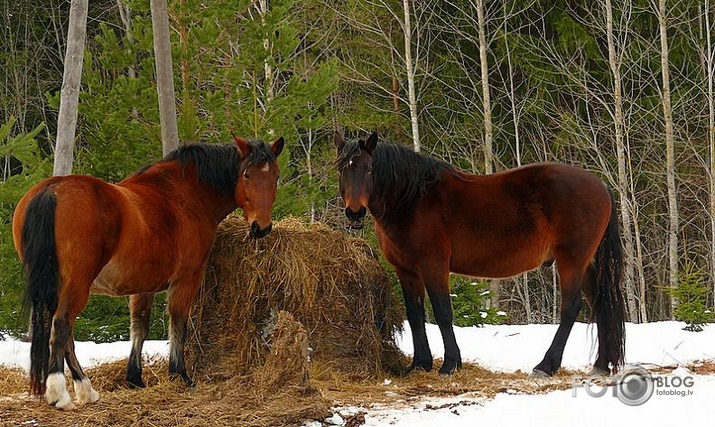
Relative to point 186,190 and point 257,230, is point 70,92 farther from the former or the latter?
point 257,230

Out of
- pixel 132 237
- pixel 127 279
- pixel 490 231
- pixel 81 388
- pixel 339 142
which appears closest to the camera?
pixel 81 388

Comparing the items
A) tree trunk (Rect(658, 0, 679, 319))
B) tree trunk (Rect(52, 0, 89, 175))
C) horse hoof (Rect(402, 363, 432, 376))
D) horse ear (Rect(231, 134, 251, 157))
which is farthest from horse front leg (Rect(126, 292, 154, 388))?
tree trunk (Rect(658, 0, 679, 319))

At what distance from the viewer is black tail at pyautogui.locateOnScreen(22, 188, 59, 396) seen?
4945 millimetres

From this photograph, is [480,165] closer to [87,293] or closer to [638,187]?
[638,187]

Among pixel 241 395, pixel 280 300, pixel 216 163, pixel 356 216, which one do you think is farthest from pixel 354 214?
pixel 241 395

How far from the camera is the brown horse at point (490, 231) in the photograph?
22.9 feet

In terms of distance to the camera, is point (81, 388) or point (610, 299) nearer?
point (81, 388)

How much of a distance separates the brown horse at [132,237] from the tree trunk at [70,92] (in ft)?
14.1

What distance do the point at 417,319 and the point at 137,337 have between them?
2524 millimetres

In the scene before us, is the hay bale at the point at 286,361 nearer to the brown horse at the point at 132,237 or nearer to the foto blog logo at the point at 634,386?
the brown horse at the point at 132,237

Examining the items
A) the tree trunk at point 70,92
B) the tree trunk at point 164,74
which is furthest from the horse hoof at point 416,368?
the tree trunk at point 70,92

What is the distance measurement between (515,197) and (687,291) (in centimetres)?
395

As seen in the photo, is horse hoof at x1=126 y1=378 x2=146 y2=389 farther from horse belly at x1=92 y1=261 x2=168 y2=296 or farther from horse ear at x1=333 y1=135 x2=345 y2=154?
horse ear at x1=333 y1=135 x2=345 y2=154

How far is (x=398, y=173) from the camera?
6980 millimetres
